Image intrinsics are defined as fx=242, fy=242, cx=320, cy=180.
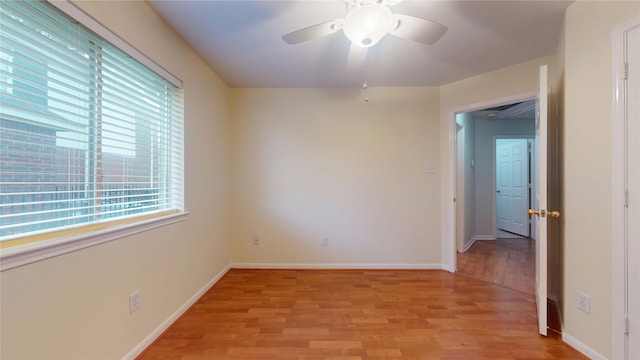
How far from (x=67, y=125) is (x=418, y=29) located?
1.92 meters

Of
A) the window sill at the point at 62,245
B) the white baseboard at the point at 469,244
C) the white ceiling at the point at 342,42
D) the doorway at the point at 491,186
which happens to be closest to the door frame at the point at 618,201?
the white ceiling at the point at 342,42

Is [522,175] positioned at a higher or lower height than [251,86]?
lower

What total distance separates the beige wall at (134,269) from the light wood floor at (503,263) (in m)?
3.07

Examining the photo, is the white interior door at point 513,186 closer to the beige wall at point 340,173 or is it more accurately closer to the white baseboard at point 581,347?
the beige wall at point 340,173

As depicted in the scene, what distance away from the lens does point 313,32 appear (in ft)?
4.78

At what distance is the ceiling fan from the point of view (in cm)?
120

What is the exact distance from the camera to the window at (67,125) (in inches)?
39.3

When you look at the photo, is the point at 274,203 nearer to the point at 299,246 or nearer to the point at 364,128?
the point at 299,246

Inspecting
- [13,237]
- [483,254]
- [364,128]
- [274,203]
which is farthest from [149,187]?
[483,254]

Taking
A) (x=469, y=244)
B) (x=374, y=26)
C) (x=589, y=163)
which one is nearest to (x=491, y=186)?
(x=469, y=244)

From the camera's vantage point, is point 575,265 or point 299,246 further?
point 299,246

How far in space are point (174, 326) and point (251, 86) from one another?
261 cm

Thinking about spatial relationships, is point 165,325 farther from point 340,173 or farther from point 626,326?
point 626,326

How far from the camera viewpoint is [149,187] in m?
1.80
